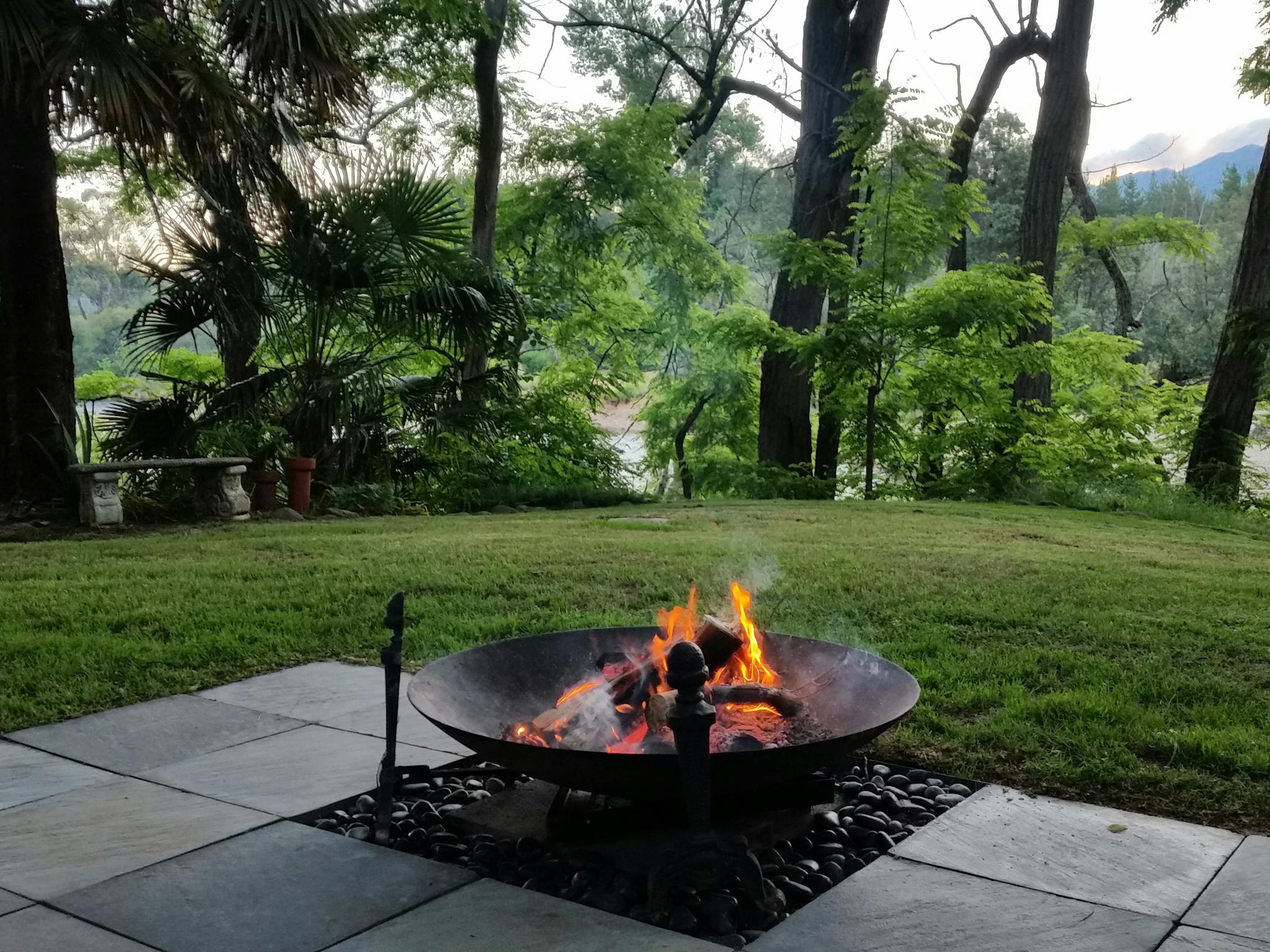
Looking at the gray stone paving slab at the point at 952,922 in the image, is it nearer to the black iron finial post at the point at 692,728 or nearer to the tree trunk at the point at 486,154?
the black iron finial post at the point at 692,728

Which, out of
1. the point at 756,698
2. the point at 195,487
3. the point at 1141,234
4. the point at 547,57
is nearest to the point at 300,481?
the point at 195,487

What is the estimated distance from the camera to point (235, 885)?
6.27 feet

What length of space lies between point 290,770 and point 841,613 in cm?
238

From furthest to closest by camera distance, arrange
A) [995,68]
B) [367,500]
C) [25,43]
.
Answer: [995,68] → [367,500] → [25,43]

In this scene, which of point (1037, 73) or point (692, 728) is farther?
point (1037, 73)

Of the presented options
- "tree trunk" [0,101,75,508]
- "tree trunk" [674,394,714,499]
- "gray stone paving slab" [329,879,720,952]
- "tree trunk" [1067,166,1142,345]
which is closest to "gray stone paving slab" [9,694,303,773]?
"gray stone paving slab" [329,879,720,952]

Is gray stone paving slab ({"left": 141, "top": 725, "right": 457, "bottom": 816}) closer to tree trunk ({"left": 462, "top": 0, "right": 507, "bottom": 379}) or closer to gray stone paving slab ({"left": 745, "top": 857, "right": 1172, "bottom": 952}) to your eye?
gray stone paving slab ({"left": 745, "top": 857, "right": 1172, "bottom": 952})

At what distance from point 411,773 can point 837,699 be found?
97 centimetres

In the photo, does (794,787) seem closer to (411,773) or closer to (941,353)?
(411,773)

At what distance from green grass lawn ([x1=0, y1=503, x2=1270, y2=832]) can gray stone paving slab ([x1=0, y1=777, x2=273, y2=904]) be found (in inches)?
27.8

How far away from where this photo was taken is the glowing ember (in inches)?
85.3

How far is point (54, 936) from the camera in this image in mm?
1702

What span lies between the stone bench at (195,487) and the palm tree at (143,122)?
570 millimetres

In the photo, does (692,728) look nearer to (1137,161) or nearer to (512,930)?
(512,930)
